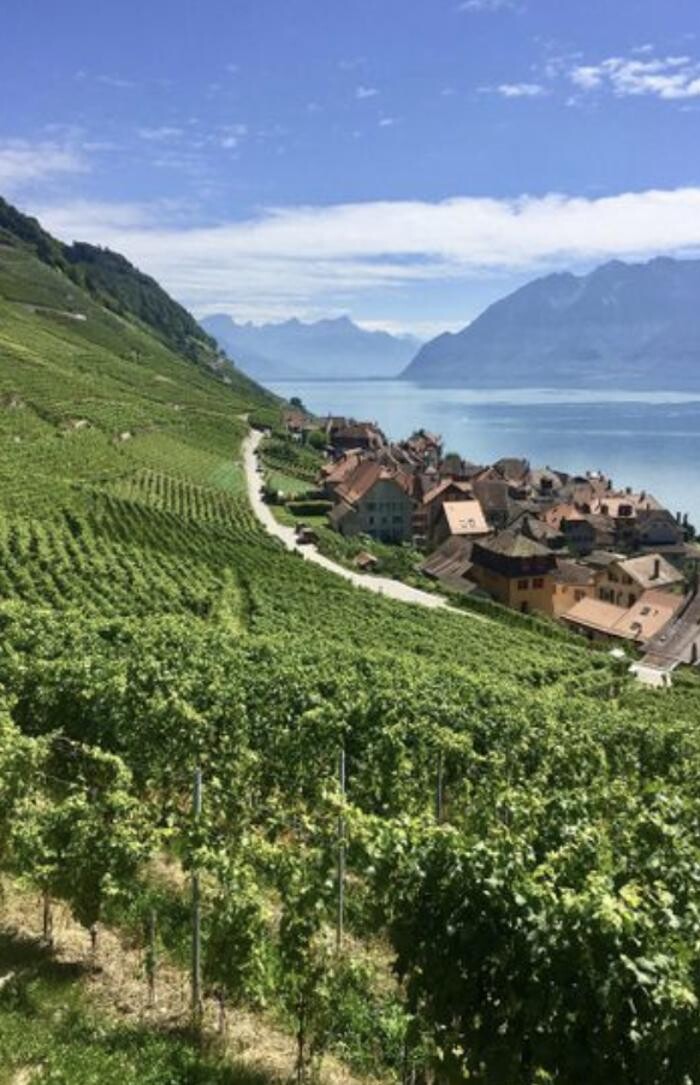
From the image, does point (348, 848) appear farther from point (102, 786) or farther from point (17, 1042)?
point (102, 786)

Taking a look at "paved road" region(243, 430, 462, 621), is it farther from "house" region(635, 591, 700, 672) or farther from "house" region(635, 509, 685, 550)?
"house" region(635, 509, 685, 550)

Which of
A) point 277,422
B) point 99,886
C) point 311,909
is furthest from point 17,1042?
point 277,422

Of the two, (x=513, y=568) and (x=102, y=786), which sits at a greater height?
(x=102, y=786)

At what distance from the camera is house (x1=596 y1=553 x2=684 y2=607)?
80875 millimetres

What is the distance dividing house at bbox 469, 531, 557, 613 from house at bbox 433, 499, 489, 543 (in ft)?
61.3

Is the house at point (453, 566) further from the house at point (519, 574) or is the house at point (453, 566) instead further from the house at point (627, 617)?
the house at point (627, 617)

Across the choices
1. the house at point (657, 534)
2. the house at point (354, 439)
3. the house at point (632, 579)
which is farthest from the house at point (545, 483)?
the house at point (632, 579)

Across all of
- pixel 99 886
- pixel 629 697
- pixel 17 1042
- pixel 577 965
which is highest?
pixel 577 965

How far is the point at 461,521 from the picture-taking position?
103875mm

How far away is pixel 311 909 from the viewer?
932 cm

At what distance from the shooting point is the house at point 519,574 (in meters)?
80.4

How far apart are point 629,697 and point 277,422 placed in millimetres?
141890

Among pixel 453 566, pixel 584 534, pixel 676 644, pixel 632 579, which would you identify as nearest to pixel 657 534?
pixel 584 534

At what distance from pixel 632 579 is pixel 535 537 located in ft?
69.4
